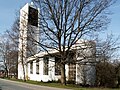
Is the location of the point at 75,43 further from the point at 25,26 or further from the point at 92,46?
the point at 25,26

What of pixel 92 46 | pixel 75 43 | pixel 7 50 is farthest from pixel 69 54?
pixel 7 50

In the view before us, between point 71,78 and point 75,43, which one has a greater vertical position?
point 75,43

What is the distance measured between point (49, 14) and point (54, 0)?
1.91 metres

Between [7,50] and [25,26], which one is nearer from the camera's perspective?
[25,26]

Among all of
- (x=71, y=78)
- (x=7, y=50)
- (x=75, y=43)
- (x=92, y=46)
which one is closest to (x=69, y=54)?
(x=75, y=43)

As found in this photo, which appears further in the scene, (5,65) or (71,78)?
(5,65)

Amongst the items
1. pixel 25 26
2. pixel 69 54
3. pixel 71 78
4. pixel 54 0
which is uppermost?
pixel 54 0

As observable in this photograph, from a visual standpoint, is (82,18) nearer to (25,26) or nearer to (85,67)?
(25,26)

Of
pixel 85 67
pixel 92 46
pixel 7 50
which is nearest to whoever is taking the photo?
pixel 92 46

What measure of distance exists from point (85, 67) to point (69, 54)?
Result: 23.8 ft

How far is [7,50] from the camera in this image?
288ft

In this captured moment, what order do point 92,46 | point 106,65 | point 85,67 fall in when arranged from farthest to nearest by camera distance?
point 85,67 → point 106,65 → point 92,46

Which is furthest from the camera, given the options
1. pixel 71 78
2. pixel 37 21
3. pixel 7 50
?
pixel 7 50

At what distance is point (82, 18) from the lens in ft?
114
